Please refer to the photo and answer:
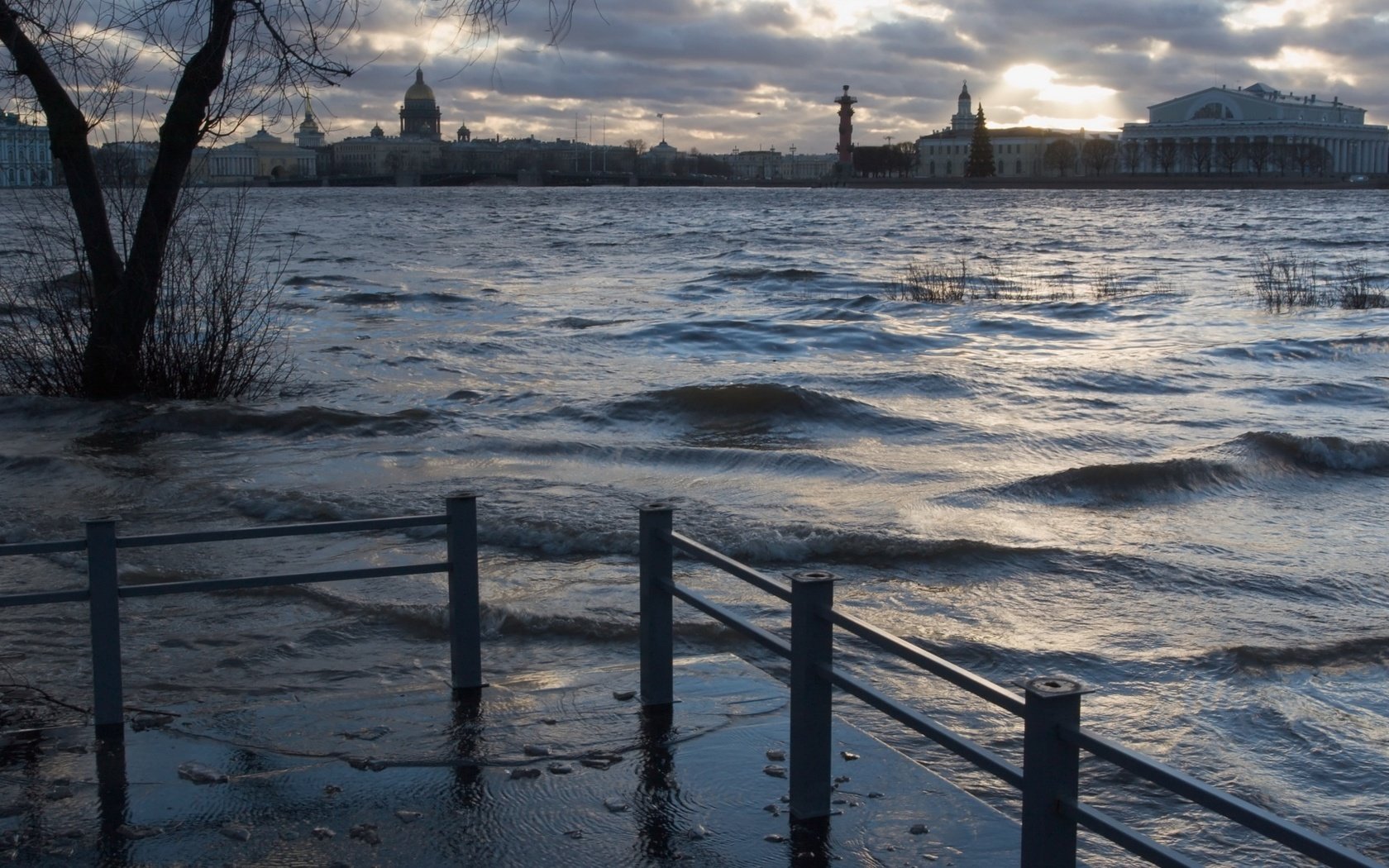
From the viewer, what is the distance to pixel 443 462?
14.8 m

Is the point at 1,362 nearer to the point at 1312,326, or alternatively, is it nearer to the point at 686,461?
the point at 686,461

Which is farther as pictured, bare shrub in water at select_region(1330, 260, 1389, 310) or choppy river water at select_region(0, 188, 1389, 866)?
bare shrub in water at select_region(1330, 260, 1389, 310)

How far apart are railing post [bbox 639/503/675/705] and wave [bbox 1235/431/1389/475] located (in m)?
11.0

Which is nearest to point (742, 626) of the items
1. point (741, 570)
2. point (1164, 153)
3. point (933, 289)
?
point (741, 570)

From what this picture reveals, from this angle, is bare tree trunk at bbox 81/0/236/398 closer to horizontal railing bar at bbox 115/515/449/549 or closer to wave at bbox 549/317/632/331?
horizontal railing bar at bbox 115/515/449/549

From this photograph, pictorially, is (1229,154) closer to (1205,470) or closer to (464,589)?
(1205,470)

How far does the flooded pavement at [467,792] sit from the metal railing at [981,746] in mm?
336

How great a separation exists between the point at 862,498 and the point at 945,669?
9.33 metres

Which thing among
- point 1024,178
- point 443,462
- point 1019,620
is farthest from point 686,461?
point 1024,178

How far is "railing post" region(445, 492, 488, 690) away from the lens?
5441 mm

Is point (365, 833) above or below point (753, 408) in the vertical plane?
above

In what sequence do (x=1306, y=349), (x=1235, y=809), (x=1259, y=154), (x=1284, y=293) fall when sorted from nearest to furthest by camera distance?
1. (x=1235, y=809)
2. (x=1306, y=349)
3. (x=1284, y=293)
4. (x=1259, y=154)

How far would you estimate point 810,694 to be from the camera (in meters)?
4.37

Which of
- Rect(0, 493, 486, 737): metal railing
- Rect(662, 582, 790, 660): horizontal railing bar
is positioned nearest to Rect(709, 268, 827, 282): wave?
Rect(0, 493, 486, 737): metal railing
